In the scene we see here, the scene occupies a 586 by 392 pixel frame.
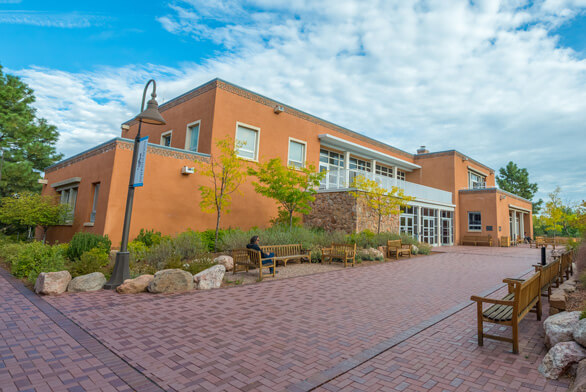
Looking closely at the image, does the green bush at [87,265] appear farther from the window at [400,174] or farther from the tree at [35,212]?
the window at [400,174]

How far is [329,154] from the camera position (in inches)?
841

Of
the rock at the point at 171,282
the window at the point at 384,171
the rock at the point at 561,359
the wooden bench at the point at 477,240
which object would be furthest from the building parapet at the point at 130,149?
the wooden bench at the point at 477,240

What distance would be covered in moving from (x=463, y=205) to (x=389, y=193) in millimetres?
14564

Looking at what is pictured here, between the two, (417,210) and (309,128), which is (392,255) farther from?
(309,128)

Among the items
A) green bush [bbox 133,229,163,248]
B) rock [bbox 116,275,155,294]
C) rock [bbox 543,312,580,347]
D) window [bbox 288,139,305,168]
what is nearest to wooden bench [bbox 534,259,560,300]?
rock [bbox 543,312,580,347]

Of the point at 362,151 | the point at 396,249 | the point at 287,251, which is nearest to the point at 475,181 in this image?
the point at 362,151

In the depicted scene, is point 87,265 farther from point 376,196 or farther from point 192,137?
point 376,196

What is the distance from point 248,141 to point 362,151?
32.9ft

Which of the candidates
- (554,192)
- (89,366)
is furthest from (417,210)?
(89,366)

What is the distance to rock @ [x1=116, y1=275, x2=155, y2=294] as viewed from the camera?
6.49m

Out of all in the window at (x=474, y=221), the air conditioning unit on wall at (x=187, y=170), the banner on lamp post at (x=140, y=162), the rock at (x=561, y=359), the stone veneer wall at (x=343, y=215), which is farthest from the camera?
the window at (x=474, y=221)

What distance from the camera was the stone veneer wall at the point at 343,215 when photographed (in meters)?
15.1

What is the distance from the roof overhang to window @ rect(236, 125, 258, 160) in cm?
506

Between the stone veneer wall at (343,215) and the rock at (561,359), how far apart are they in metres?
11.5
